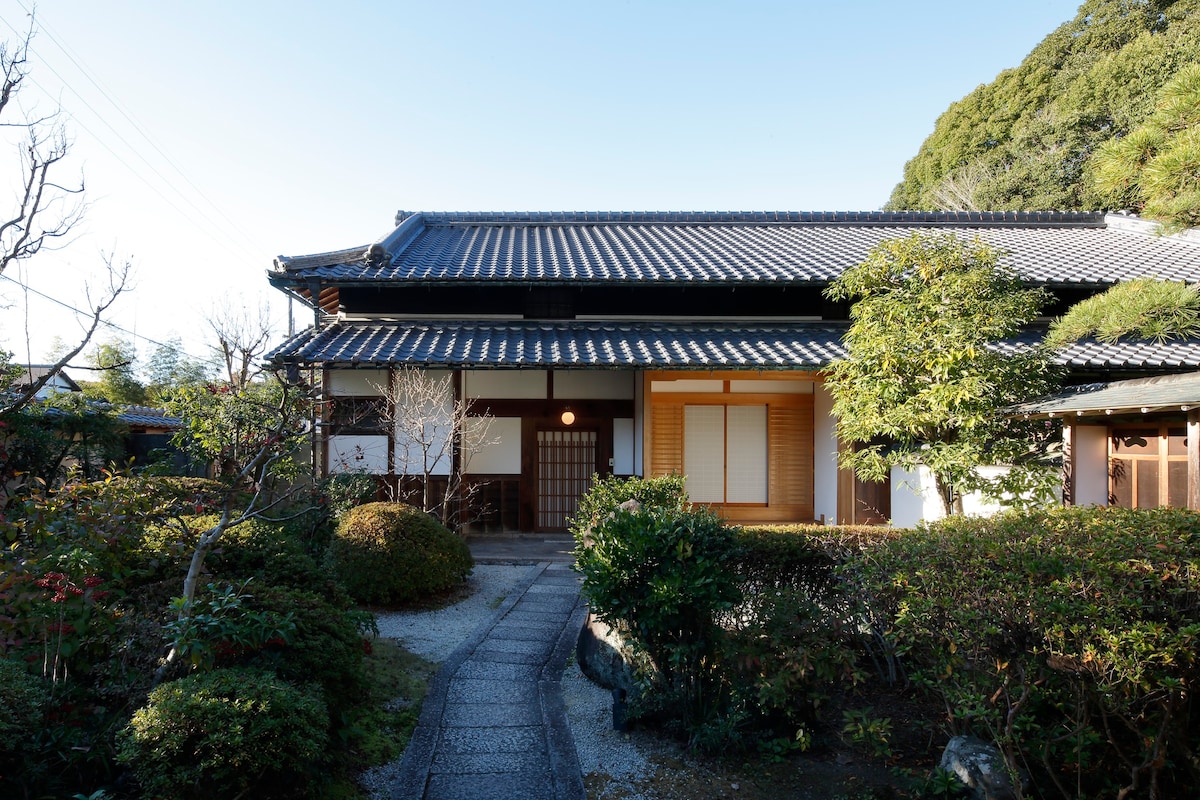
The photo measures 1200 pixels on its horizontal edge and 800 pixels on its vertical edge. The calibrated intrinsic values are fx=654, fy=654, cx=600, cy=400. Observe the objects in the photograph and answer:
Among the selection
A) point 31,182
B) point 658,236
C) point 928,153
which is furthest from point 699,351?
point 928,153

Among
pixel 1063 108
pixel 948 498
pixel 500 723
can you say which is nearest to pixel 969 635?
pixel 500 723

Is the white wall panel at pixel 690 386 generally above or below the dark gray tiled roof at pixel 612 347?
below

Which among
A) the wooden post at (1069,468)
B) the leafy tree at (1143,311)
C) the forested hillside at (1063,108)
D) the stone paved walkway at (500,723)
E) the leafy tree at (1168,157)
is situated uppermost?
the forested hillside at (1063,108)

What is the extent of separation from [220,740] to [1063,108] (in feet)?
95.3

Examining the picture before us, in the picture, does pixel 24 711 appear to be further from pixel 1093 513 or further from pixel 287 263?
pixel 287 263

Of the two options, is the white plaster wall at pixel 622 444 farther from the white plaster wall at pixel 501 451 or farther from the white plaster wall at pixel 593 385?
the white plaster wall at pixel 501 451

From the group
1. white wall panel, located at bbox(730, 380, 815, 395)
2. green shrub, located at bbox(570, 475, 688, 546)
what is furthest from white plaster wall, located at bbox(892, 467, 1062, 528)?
green shrub, located at bbox(570, 475, 688, 546)

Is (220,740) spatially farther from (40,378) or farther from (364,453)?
(364,453)

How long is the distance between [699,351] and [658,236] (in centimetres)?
570

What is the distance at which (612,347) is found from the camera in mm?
9766

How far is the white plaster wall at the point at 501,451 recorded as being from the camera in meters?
10.7

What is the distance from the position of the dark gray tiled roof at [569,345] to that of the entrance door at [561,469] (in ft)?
5.91

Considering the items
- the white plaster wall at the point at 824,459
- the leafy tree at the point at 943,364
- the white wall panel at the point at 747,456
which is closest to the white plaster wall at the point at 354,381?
the white wall panel at the point at 747,456

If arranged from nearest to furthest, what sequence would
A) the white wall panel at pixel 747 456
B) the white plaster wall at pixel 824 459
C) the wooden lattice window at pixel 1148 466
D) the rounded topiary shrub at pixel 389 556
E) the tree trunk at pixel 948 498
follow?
the wooden lattice window at pixel 1148 466
the rounded topiary shrub at pixel 389 556
the tree trunk at pixel 948 498
the white plaster wall at pixel 824 459
the white wall panel at pixel 747 456
